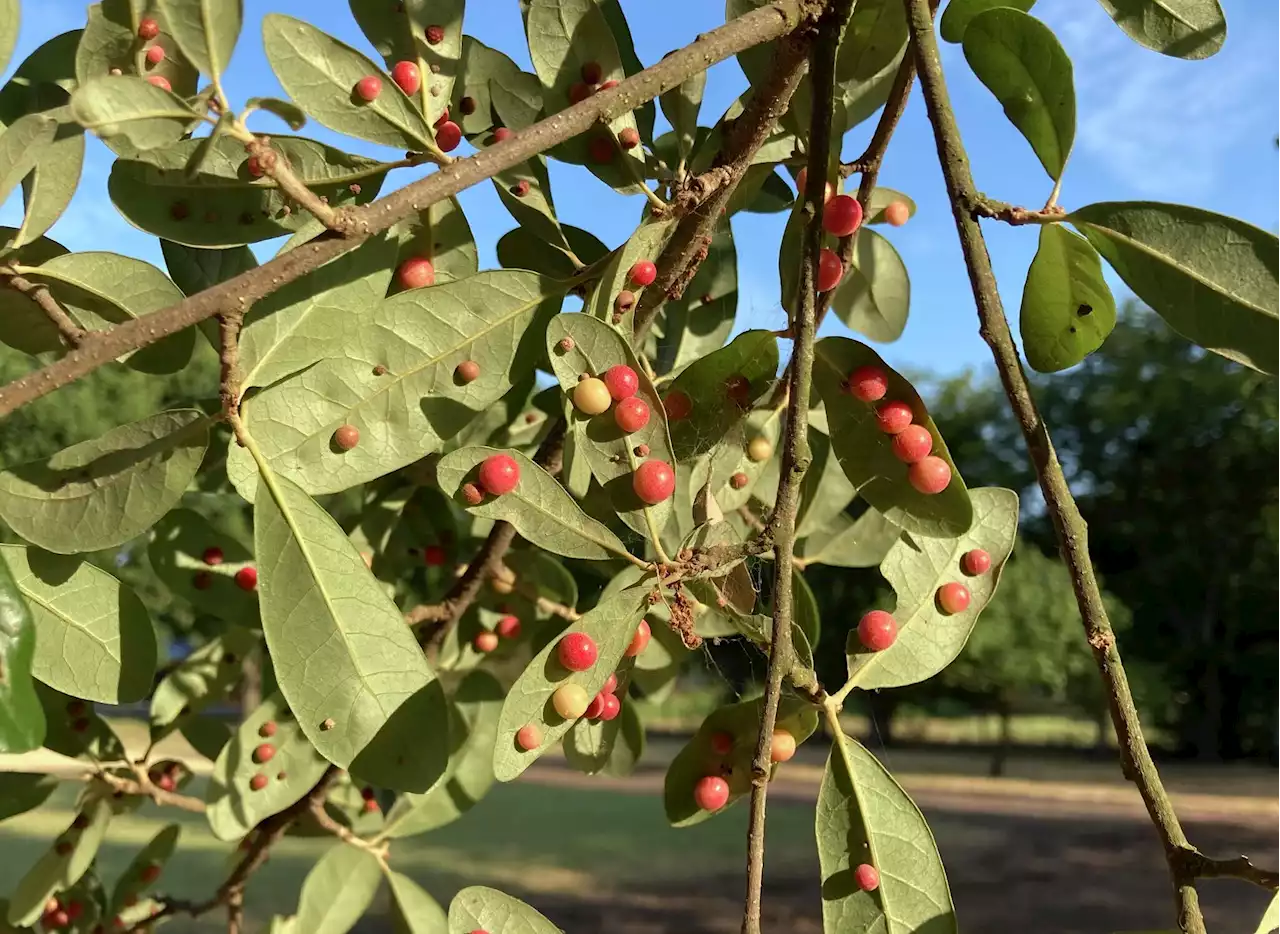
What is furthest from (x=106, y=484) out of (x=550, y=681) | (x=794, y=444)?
(x=794, y=444)

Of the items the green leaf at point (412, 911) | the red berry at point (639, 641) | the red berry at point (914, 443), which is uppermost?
the red berry at point (914, 443)

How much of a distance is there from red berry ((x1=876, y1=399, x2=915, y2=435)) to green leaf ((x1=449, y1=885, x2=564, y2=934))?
1.25ft

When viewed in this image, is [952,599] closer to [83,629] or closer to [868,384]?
[868,384]

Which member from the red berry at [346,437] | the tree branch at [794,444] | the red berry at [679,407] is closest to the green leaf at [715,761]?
the tree branch at [794,444]

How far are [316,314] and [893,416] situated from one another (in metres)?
0.41

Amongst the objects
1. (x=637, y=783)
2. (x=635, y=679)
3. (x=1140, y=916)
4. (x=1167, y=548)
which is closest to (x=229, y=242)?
(x=635, y=679)

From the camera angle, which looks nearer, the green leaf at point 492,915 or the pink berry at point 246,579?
the green leaf at point 492,915

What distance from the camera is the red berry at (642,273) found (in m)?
0.64

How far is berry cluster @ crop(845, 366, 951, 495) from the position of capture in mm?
624

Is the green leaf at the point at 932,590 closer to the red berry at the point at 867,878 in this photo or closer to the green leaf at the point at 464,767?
the red berry at the point at 867,878

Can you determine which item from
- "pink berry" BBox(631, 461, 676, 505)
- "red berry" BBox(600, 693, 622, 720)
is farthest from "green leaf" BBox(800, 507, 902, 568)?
"pink berry" BBox(631, 461, 676, 505)

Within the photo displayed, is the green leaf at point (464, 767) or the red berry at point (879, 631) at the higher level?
the red berry at point (879, 631)

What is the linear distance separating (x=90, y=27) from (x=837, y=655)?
8.78 metres

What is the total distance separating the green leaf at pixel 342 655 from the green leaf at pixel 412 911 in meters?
0.59
